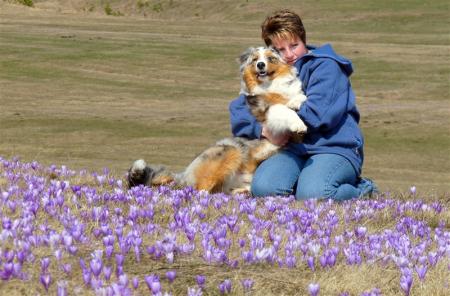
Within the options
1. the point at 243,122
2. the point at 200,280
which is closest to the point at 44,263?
the point at 200,280

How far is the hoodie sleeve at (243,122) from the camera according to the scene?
34.7 ft

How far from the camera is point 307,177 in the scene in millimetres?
10258

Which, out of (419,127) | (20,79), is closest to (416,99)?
(419,127)

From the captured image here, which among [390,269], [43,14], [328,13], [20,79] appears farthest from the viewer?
[328,13]

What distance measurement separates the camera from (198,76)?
43562mm

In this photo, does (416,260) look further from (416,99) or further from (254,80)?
(416,99)

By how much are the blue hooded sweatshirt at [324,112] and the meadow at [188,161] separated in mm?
850

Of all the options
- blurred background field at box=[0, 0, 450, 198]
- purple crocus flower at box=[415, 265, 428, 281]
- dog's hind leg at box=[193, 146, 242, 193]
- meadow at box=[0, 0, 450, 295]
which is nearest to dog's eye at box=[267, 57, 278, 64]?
dog's hind leg at box=[193, 146, 242, 193]

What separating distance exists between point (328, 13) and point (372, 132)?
4632 centimetres

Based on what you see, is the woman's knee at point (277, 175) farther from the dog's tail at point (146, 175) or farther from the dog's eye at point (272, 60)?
the dog's eye at point (272, 60)

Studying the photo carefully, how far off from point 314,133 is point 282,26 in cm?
125

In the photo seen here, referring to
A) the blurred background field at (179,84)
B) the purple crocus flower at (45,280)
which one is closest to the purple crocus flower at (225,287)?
the purple crocus flower at (45,280)

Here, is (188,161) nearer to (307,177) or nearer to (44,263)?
(307,177)

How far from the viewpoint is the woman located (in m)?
10.1
